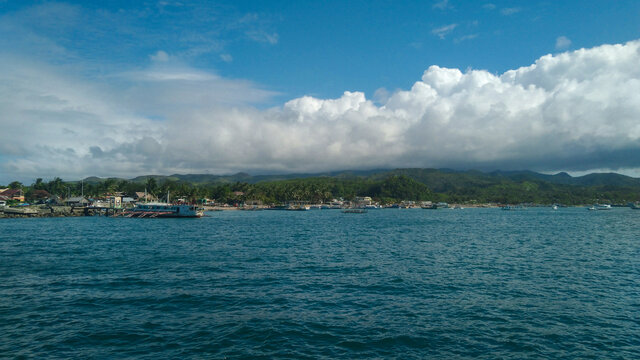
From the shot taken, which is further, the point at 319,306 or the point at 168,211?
the point at 168,211

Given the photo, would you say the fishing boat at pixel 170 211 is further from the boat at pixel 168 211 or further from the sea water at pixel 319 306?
the sea water at pixel 319 306

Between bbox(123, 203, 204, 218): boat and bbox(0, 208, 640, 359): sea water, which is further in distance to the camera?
bbox(123, 203, 204, 218): boat

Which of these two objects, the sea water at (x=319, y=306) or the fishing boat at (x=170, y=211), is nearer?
the sea water at (x=319, y=306)

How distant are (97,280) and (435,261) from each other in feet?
113

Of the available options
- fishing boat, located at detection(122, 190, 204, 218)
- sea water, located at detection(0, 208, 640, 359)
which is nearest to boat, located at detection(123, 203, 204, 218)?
fishing boat, located at detection(122, 190, 204, 218)

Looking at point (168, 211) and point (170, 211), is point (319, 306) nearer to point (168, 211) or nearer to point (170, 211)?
point (170, 211)

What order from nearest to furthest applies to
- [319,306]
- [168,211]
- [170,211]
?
[319,306], [170,211], [168,211]

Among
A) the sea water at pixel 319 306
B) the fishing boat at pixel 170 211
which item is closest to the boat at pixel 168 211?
the fishing boat at pixel 170 211

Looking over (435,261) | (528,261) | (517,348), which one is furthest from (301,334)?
(528,261)

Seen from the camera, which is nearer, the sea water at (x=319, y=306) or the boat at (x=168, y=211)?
the sea water at (x=319, y=306)

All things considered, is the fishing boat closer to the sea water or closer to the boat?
the boat

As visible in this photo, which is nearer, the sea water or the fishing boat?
the sea water

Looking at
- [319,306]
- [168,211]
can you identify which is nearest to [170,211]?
[168,211]

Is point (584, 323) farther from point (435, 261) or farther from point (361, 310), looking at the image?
point (435, 261)
